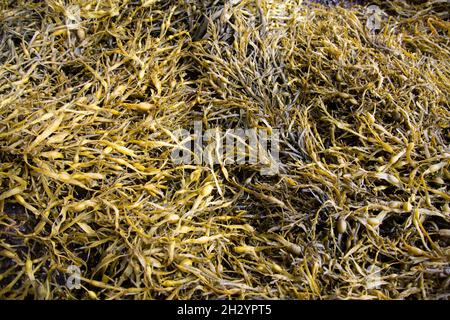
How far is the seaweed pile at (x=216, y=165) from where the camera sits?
93 cm

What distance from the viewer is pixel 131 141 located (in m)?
1.08

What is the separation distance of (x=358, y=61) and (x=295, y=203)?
0.50 m

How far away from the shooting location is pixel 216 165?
110cm

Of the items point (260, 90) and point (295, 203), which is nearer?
point (295, 203)

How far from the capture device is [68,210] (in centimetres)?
96

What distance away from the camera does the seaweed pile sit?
93 centimetres

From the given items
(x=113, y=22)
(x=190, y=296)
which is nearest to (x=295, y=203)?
(x=190, y=296)

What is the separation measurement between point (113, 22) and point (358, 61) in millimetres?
715

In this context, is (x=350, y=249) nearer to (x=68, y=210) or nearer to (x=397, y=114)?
(x=397, y=114)
